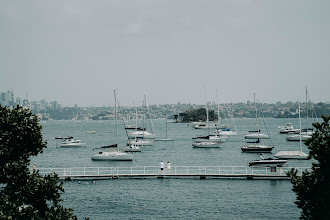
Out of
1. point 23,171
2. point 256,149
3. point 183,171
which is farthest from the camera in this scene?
point 256,149

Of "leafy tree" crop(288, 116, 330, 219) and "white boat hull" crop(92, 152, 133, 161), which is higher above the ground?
"leafy tree" crop(288, 116, 330, 219)

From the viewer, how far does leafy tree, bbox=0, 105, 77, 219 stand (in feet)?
Answer: 51.0

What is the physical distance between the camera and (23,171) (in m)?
15.8

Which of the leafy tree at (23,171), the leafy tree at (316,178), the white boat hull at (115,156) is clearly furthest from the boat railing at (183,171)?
the leafy tree at (316,178)

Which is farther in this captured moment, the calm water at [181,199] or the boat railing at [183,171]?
the boat railing at [183,171]

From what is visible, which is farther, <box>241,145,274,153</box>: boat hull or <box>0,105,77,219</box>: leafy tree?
<box>241,145,274,153</box>: boat hull

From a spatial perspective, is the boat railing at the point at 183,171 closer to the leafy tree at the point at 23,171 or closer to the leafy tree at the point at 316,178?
the leafy tree at the point at 23,171

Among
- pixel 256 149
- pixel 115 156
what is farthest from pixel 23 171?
pixel 256 149

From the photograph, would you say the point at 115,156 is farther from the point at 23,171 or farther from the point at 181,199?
the point at 23,171

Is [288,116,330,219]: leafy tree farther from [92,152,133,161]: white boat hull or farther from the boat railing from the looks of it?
[92,152,133,161]: white boat hull

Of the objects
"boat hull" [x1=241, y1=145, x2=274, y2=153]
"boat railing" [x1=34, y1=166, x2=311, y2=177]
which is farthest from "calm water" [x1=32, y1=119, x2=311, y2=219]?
"boat hull" [x1=241, y1=145, x2=274, y2=153]

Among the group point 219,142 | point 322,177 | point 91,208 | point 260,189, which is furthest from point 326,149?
point 219,142

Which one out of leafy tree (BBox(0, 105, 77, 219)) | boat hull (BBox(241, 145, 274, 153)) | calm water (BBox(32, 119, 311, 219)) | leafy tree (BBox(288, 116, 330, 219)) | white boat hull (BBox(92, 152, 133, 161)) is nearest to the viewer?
leafy tree (BBox(288, 116, 330, 219))

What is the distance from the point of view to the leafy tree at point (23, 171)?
15547mm
